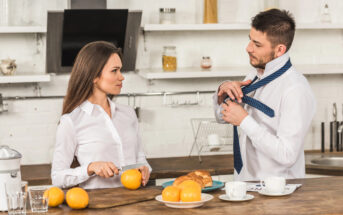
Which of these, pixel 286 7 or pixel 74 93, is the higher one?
pixel 286 7

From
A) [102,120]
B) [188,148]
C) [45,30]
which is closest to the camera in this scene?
[102,120]

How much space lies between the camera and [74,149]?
287cm

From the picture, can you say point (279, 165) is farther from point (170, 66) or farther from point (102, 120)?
point (170, 66)

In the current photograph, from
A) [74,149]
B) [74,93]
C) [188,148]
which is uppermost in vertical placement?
[74,93]

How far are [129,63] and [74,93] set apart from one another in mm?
1657

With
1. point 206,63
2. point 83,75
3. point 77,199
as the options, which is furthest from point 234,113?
point 206,63

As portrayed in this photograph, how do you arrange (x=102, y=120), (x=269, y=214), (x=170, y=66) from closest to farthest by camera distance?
1. (x=269, y=214)
2. (x=102, y=120)
3. (x=170, y=66)

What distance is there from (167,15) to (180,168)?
3.90ft

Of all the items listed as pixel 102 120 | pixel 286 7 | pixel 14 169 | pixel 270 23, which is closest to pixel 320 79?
pixel 286 7

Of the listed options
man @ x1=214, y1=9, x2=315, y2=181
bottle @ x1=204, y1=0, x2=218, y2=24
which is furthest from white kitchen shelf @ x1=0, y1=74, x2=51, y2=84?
man @ x1=214, y1=9, x2=315, y2=181

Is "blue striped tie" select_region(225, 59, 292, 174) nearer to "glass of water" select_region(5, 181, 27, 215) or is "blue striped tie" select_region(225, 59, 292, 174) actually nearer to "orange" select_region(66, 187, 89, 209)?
"orange" select_region(66, 187, 89, 209)

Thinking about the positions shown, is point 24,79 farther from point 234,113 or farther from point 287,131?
point 287,131

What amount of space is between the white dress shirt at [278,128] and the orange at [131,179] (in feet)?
1.89

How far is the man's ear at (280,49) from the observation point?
2986 mm
